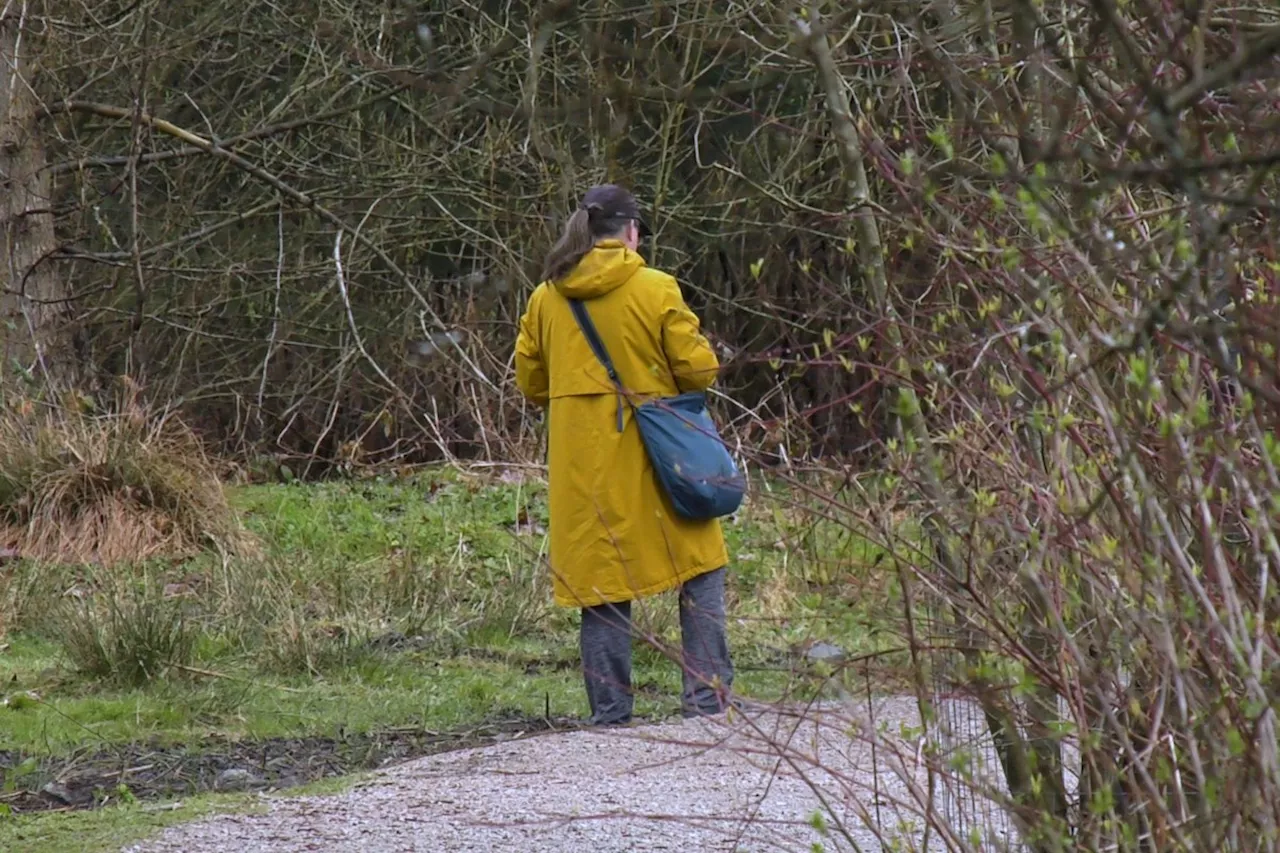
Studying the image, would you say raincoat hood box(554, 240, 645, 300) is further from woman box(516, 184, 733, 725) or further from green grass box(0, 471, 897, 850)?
green grass box(0, 471, 897, 850)

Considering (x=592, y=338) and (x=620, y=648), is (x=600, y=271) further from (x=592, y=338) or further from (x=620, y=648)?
(x=620, y=648)

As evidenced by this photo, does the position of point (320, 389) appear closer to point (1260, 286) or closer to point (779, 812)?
point (779, 812)

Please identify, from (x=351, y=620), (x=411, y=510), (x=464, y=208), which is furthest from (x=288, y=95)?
(x=351, y=620)

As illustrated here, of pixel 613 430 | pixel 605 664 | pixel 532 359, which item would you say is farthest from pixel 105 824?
pixel 532 359

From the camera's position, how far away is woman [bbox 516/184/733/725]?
6238mm

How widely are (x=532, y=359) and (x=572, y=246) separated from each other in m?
0.49

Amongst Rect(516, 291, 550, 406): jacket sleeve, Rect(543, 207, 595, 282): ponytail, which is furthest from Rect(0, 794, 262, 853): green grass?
Rect(543, 207, 595, 282): ponytail

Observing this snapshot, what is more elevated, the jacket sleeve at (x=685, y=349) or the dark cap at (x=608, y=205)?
the dark cap at (x=608, y=205)

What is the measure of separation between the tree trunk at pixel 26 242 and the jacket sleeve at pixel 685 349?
7583 mm

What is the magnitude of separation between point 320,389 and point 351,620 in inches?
302

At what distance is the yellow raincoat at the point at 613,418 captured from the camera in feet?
20.5

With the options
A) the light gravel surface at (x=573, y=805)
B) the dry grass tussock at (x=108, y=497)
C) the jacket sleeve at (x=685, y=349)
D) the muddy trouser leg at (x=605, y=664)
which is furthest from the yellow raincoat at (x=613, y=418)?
the dry grass tussock at (x=108, y=497)

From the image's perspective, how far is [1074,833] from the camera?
3.63 m

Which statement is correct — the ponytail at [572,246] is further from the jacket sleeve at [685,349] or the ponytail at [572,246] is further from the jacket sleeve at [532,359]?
the jacket sleeve at [685,349]
